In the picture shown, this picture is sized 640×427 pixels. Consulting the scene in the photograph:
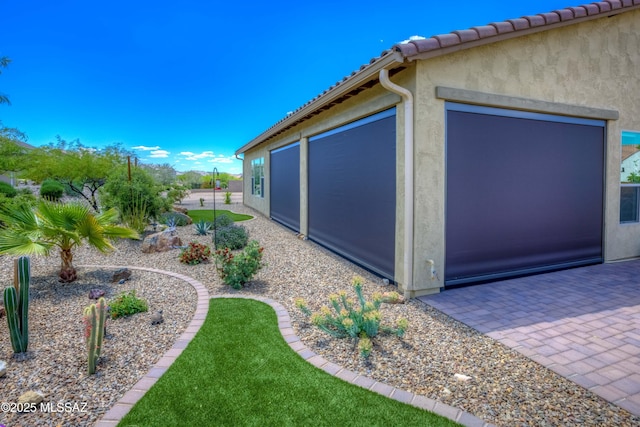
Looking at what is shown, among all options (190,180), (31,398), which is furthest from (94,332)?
(190,180)

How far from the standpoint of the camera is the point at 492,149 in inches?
232

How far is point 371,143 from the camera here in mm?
6621

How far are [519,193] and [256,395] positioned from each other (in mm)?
5504

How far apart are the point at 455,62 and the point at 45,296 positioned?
7309 millimetres

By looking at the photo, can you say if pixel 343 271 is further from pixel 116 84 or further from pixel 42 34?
pixel 116 84

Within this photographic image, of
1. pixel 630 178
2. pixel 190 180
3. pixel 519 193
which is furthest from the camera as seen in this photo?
pixel 190 180

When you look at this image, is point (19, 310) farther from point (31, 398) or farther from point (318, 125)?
point (318, 125)

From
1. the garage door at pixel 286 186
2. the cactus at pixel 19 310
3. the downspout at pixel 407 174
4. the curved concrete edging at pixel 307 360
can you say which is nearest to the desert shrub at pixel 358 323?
the curved concrete edging at pixel 307 360

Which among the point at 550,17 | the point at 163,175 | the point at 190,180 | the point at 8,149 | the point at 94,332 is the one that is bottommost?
the point at 94,332

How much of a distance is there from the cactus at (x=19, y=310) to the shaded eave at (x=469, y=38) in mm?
5089

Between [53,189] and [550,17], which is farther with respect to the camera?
[53,189]

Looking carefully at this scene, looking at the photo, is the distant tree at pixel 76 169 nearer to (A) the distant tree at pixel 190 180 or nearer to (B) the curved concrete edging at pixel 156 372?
(B) the curved concrete edging at pixel 156 372

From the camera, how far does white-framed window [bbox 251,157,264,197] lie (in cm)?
1741

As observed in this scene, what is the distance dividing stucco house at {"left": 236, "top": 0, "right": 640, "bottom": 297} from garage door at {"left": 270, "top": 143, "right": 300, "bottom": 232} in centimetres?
345
